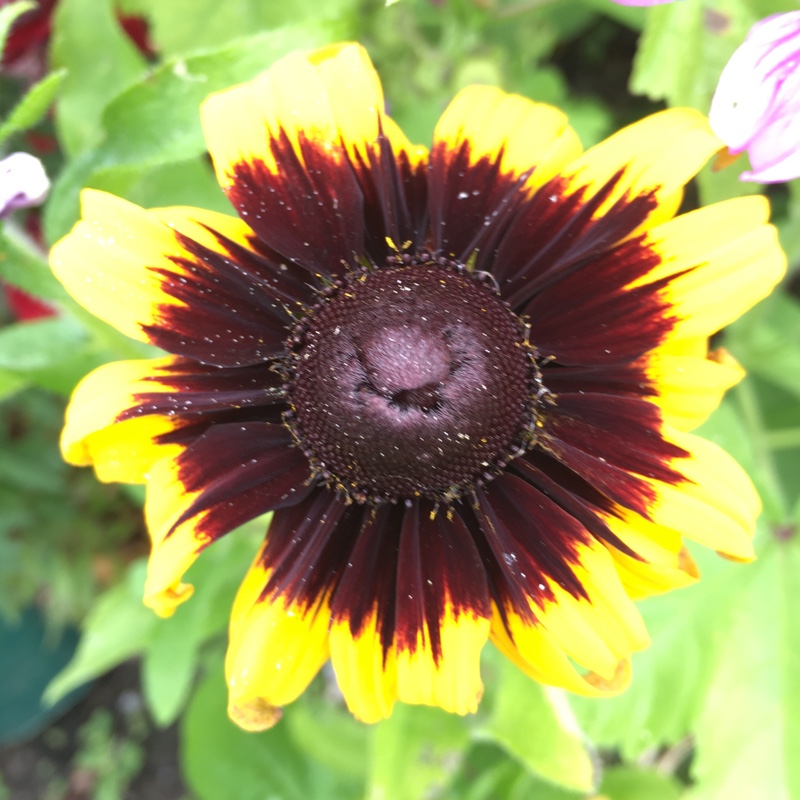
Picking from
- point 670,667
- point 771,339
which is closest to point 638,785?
point 670,667

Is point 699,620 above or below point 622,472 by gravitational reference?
below

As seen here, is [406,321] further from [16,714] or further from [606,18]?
[16,714]

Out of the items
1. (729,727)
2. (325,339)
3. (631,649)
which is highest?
(325,339)

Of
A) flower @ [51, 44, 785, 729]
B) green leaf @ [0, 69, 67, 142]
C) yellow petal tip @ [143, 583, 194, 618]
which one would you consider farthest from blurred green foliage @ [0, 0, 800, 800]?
yellow petal tip @ [143, 583, 194, 618]

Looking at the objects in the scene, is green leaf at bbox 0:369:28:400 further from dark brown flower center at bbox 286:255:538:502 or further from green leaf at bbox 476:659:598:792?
green leaf at bbox 476:659:598:792

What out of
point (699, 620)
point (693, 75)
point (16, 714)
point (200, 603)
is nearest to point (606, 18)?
Answer: point (693, 75)

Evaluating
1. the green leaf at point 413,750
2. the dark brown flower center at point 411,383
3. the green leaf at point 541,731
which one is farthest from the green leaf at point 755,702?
the dark brown flower center at point 411,383

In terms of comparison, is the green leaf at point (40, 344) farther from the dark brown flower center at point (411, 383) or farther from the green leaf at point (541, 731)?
the green leaf at point (541, 731)
